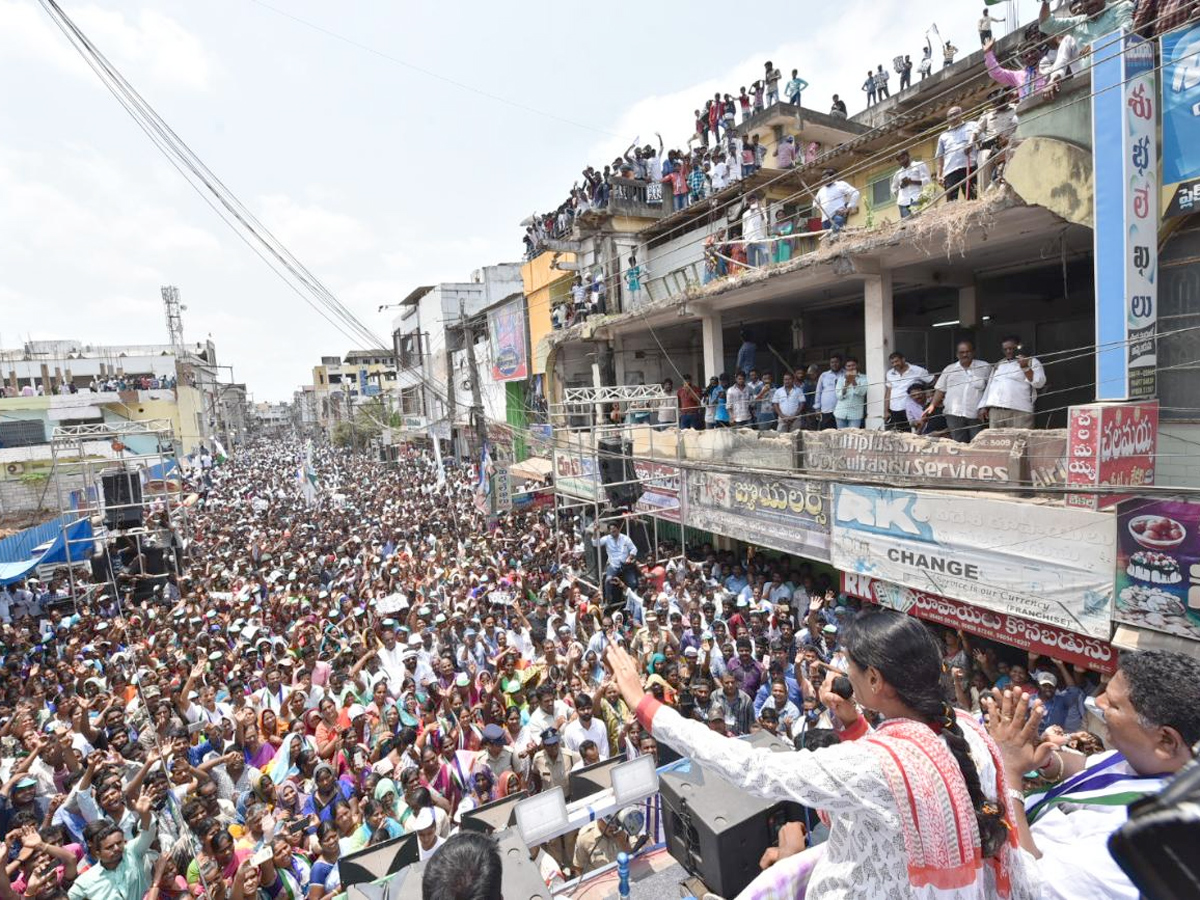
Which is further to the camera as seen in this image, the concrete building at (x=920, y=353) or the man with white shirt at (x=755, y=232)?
the man with white shirt at (x=755, y=232)

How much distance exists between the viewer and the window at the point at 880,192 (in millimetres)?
12570

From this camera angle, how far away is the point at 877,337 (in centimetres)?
1005

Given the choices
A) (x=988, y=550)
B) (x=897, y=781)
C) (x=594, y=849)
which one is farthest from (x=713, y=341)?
(x=897, y=781)

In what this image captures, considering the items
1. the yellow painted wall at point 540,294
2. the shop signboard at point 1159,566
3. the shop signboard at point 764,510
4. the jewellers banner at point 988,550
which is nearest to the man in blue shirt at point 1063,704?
the jewellers banner at point 988,550

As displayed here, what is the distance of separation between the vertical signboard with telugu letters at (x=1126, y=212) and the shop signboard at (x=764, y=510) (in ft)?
12.0

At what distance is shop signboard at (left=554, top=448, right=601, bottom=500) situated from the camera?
1382 cm

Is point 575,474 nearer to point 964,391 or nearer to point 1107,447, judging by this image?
point 964,391

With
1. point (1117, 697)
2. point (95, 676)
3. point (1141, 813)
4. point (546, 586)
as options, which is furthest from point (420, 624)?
point (1141, 813)

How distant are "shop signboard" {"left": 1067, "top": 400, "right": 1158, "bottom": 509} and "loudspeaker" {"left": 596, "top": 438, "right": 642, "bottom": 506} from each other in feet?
22.8

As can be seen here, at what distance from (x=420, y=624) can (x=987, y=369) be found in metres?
8.12

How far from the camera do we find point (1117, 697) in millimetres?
1705

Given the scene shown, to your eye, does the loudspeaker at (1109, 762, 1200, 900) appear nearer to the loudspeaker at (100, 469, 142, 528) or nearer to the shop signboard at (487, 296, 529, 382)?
the loudspeaker at (100, 469, 142, 528)

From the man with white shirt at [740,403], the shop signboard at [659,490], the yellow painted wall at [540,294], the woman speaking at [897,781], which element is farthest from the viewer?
the yellow painted wall at [540,294]

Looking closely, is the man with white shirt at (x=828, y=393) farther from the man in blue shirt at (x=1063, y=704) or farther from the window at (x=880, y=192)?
the man in blue shirt at (x=1063, y=704)
